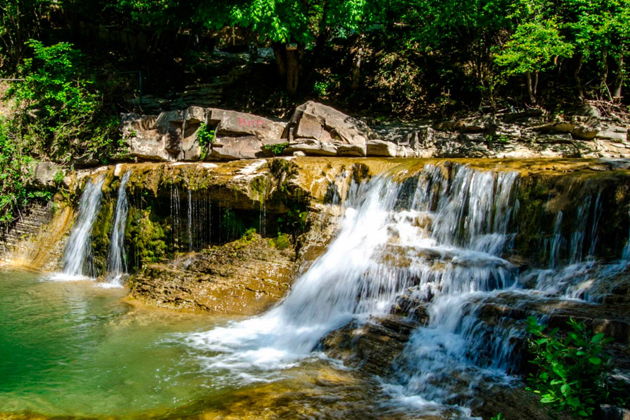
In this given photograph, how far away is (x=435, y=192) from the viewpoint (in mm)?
8633

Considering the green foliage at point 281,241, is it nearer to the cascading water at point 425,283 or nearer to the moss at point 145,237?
the cascading water at point 425,283

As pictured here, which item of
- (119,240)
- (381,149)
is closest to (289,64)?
(381,149)

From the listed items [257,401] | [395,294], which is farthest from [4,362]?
[395,294]

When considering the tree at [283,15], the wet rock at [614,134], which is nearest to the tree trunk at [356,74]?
the tree at [283,15]

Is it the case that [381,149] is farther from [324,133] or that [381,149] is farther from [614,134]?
[614,134]

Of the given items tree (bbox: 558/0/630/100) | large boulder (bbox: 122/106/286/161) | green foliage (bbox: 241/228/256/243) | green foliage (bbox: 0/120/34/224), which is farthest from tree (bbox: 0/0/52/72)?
tree (bbox: 558/0/630/100)

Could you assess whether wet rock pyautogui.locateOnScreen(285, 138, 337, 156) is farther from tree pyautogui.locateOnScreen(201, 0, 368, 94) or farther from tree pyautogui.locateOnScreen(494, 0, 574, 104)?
tree pyautogui.locateOnScreen(494, 0, 574, 104)

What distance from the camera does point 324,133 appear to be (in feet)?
38.0

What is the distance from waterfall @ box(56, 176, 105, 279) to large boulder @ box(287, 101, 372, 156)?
505 centimetres

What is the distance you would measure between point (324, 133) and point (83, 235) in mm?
6366

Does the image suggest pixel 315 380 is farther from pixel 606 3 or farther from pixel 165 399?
pixel 606 3

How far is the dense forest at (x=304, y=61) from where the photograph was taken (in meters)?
12.2

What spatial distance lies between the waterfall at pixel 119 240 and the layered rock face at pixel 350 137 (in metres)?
1.84

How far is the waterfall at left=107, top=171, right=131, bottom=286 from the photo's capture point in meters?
10.8
